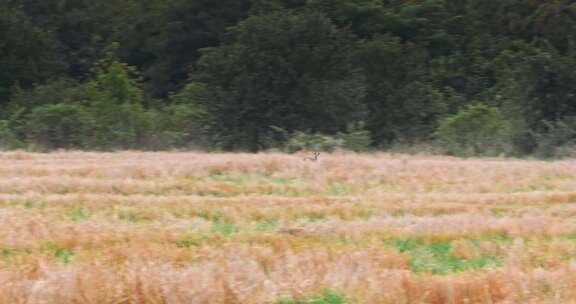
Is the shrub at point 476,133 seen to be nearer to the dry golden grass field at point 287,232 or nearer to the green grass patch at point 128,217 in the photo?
the dry golden grass field at point 287,232

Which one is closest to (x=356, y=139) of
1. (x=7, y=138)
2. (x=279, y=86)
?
(x=279, y=86)

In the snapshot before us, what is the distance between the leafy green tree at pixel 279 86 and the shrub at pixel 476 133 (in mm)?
2546

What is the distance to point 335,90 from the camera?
25609mm

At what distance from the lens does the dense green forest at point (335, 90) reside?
24203 millimetres

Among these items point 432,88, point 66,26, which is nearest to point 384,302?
point 432,88

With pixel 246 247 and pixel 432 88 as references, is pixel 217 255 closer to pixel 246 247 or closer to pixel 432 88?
→ pixel 246 247

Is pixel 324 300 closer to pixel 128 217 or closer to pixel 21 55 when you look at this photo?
pixel 128 217

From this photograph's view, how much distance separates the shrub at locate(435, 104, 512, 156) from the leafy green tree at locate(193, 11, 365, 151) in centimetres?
255

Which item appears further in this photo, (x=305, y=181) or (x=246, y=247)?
(x=305, y=181)

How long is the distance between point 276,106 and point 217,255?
17721 mm

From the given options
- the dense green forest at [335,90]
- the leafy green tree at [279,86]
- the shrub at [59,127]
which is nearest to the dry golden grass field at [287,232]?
the dense green forest at [335,90]

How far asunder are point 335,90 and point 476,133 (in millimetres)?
4098

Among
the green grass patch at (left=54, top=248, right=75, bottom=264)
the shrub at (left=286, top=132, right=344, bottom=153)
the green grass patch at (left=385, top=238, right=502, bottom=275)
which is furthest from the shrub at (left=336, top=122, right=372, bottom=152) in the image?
the green grass patch at (left=54, top=248, right=75, bottom=264)

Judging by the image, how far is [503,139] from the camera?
2362 centimetres
